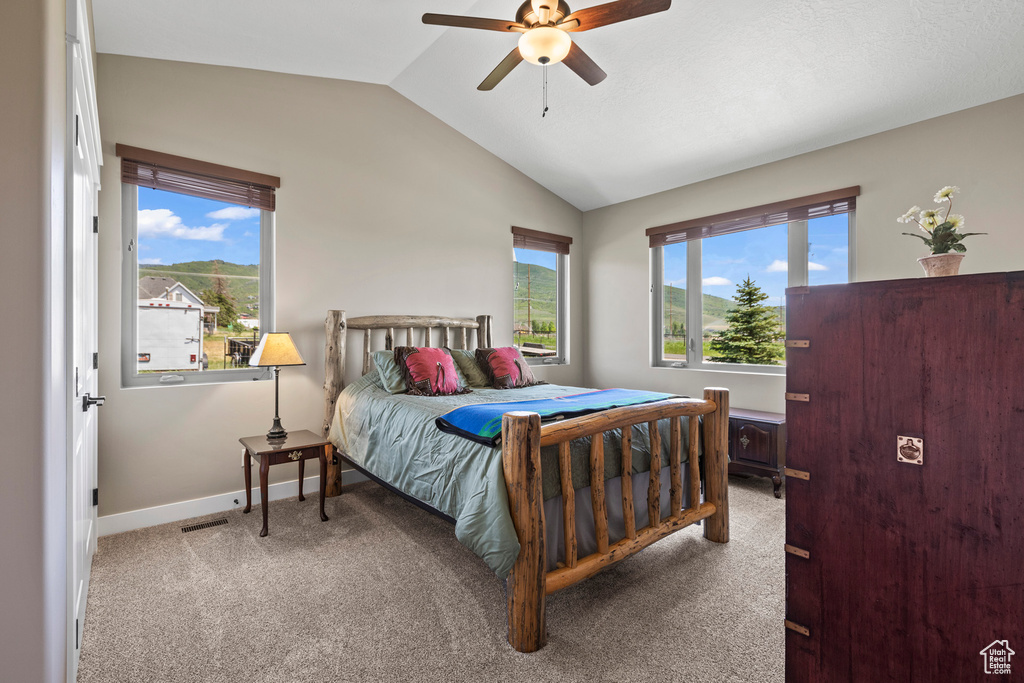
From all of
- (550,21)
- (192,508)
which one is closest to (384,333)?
(192,508)

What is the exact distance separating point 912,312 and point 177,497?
12.2ft

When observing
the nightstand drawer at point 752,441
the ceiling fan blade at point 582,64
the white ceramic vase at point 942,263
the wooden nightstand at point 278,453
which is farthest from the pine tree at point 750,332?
the wooden nightstand at point 278,453

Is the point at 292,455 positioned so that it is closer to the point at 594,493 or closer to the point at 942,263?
the point at 594,493

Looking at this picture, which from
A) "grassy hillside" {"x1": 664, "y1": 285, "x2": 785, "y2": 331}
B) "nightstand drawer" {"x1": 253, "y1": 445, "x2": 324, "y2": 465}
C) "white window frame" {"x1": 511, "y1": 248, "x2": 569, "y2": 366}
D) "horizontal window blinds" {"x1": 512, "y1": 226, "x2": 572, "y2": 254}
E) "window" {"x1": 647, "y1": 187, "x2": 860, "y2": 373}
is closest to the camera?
"nightstand drawer" {"x1": 253, "y1": 445, "x2": 324, "y2": 465}

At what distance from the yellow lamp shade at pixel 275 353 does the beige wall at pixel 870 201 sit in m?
3.13

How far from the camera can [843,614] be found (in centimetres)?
121

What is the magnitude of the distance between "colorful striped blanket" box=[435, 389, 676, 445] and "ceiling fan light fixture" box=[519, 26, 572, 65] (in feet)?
5.18

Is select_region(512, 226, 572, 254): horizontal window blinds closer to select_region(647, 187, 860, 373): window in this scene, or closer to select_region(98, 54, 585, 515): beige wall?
select_region(98, 54, 585, 515): beige wall

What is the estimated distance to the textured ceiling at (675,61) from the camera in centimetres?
244

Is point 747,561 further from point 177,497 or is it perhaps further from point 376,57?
point 376,57

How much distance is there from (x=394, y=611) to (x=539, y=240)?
3687 millimetres

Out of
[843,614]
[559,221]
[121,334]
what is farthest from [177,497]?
[559,221]

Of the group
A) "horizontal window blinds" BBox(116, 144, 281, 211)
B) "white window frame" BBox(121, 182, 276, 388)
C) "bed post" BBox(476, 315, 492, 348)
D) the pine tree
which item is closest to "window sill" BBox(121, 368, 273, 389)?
"white window frame" BBox(121, 182, 276, 388)

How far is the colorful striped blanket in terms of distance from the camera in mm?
1972
